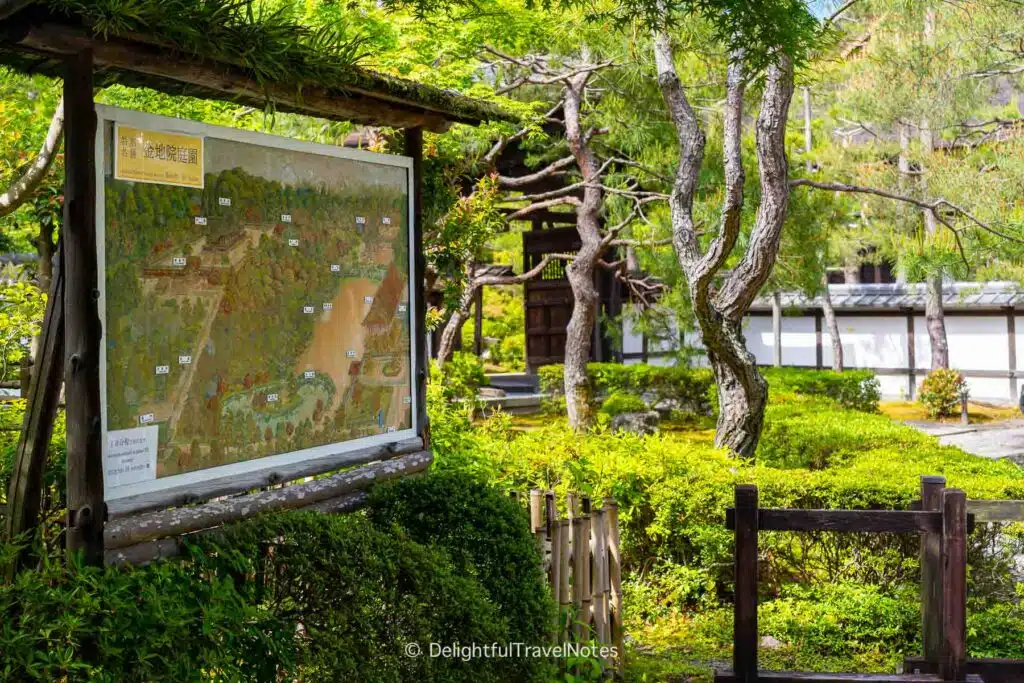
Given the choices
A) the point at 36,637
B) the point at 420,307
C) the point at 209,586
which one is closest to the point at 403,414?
the point at 420,307

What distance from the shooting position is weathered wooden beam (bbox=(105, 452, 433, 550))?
3.62m

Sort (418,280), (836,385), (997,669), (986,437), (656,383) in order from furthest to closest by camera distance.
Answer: (836,385) < (656,383) < (986,437) < (997,669) < (418,280)

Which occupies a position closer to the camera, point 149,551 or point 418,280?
point 149,551

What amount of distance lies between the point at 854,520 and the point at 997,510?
129 centimetres

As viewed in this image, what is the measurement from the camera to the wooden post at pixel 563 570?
5.07 meters

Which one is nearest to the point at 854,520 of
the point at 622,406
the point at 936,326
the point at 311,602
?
the point at 311,602

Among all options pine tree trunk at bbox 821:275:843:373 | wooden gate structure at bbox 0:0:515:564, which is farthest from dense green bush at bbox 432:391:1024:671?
pine tree trunk at bbox 821:275:843:373

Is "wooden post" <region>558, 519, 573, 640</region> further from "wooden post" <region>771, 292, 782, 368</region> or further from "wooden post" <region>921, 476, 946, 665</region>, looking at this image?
"wooden post" <region>771, 292, 782, 368</region>

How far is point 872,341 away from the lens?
25594 millimetres

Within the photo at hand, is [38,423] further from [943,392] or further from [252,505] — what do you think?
[943,392]

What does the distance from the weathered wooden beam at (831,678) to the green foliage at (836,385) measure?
13.0 meters

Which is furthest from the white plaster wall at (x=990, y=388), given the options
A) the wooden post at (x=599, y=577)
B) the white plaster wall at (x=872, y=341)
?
the wooden post at (x=599, y=577)

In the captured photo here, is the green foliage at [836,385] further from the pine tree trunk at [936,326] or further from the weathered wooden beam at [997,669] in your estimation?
the weathered wooden beam at [997,669]

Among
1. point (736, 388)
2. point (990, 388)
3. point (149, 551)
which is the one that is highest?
point (736, 388)
